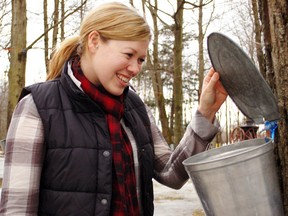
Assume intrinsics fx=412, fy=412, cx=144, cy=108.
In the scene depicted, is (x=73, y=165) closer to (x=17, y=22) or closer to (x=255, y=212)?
(x=255, y=212)

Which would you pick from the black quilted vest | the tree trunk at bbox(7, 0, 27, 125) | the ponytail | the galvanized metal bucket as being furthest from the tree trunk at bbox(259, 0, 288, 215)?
the tree trunk at bbox(7, 0, 27, 125)

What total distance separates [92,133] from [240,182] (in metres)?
0.54

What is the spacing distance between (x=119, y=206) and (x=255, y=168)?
497 millimetres

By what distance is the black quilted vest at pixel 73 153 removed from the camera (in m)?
1.40

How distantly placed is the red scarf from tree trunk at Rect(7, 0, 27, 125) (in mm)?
5094

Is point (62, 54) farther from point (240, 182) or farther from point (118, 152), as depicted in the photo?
point (240, 182)

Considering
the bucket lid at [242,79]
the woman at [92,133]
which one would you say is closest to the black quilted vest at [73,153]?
the woman at [92,133]

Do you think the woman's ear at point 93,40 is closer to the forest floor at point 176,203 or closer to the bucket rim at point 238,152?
the bucket rim at point 238,152

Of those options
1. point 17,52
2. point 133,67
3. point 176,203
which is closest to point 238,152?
point 133,67

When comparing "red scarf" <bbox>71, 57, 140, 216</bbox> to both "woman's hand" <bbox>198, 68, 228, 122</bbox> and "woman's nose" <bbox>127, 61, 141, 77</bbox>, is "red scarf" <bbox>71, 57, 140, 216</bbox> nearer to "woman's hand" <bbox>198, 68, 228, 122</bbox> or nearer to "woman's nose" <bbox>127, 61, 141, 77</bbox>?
"woman's nose" <bbox>127, 61, 141, 77</bbox>

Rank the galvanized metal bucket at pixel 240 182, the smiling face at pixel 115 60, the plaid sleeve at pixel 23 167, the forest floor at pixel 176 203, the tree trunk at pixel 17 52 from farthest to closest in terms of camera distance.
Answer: the tree trunk at pixel 17 52
the forest floor at pixel 176 203
the smiling face at pixel 115 60
the plaid sleeve at pixel 23 167
the galvanized metal bucket at pixel 240 182

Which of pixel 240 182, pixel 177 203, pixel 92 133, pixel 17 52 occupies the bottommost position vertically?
pixel 177 203

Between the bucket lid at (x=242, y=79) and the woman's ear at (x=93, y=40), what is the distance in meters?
0.42

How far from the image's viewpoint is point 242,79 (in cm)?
139
